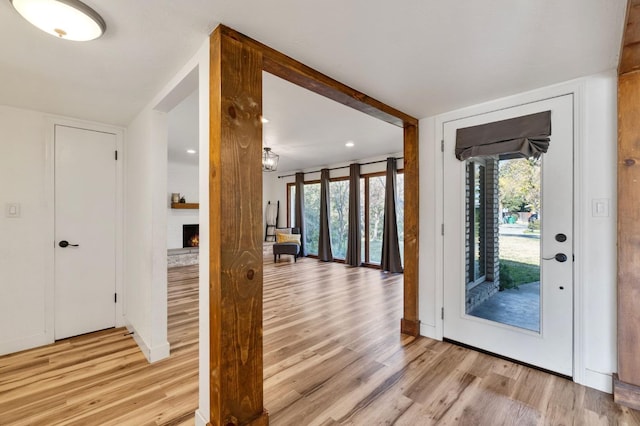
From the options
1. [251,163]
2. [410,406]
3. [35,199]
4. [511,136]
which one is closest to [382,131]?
[511,136]

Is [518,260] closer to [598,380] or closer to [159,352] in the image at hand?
[598,380]

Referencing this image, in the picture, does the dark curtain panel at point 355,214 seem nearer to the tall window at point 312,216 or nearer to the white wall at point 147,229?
the tall window at point 312,216

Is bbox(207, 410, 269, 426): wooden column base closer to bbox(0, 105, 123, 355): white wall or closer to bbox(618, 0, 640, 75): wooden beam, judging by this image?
bbox(0, 105, 123, 355): white wall

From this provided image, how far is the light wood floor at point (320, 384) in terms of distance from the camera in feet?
5.75

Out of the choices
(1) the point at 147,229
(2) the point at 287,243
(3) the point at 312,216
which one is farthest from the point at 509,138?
(3) the point at 312,216

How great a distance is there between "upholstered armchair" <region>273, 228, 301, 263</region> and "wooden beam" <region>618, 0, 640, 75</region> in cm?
601

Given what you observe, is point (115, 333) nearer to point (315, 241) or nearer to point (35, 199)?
point (35, 199)

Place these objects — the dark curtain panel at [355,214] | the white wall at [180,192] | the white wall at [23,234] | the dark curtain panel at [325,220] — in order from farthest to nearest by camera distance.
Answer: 1. the dark curtain panel at [325,220]
2. the white wall at [180,192]
3. the dark curtain panel at [355,214]
4. the white wall at [23,234]

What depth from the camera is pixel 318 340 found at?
2805 mm

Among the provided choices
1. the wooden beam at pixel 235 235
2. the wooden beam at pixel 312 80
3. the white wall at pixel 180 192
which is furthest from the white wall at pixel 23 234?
the white wall at pixel 180 192

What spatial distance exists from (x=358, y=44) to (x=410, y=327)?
258 centimetres

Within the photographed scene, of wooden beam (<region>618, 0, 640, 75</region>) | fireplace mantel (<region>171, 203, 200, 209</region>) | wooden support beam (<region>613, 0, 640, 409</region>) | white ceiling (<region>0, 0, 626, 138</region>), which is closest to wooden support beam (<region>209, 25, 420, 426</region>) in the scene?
white ceiling (<region>0, 0, 626, 138</region>)

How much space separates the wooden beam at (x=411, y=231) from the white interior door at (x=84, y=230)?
10.4ft

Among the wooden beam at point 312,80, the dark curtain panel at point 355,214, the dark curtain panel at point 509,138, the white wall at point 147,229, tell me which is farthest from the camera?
the dark curtain panel at point 355,214
